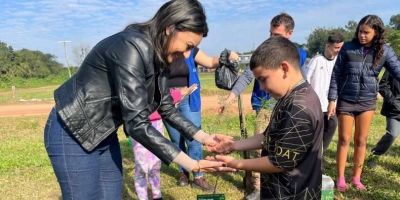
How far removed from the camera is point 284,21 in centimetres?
416

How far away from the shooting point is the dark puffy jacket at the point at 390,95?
5590 millimetres

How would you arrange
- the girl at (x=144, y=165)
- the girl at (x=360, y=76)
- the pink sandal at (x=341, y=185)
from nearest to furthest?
1. the girl at (x=144, y=165)
2. the girl at (x=360, y=76)
3. the pink sandal at (x=341, y=185)

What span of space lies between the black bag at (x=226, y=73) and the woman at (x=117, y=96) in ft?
6.28

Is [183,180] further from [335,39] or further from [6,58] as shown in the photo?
[6,58]

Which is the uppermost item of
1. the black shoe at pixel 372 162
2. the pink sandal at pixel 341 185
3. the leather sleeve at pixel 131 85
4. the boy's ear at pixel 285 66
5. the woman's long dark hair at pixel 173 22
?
the woman's long dark hair at pixel 173 22

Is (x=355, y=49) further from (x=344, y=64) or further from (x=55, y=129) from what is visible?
(x=55, y=129)

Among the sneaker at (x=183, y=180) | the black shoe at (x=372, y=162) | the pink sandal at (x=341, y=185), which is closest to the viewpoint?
the pink sandal at (x=341, y=185)

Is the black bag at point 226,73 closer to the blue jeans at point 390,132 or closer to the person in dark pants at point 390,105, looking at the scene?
the person in dark pants at point 390,105

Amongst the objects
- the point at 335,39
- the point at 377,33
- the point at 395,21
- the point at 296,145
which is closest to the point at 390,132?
the point at 335,39

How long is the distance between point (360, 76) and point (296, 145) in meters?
2.71

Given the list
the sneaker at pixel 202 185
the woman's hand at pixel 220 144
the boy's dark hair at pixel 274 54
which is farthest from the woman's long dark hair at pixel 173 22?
the sneaker at pixel 202 185

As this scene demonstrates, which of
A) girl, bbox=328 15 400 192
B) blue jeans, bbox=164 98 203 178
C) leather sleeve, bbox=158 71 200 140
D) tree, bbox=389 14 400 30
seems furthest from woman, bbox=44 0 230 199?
tree, bbox=389 14 400 30

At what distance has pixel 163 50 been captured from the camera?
2338 mm

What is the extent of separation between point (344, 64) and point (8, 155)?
599 cm
